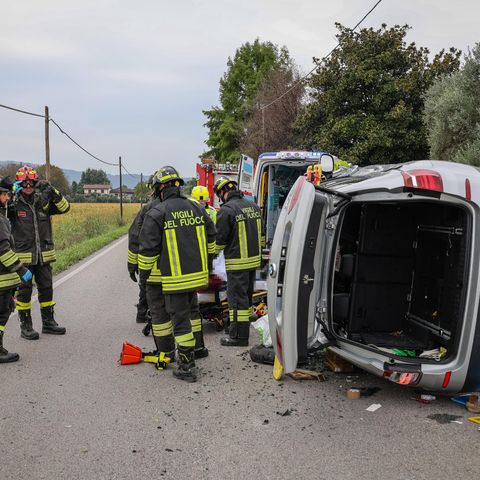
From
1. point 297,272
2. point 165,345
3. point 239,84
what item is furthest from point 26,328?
point 239,84

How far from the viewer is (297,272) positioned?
381 centimetres

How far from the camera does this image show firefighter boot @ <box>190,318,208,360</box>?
532cm

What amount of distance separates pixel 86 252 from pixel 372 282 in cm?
1192

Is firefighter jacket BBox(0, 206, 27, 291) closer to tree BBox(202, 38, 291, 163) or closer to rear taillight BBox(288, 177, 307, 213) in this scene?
rear taillight BBox(288, 177, 307, 213)

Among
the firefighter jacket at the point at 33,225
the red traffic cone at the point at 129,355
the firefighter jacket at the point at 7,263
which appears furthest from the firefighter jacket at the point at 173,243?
the firefighter jacket at the point at 33,225

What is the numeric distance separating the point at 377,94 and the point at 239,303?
523 inches

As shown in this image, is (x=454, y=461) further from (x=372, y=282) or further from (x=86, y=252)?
(x=86, y=252)

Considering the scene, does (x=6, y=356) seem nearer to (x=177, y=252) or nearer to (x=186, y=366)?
(x=186, y=366)

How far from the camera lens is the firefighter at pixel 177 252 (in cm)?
472

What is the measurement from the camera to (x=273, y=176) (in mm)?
9133

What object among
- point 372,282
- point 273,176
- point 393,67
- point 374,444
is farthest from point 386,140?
point 374,444

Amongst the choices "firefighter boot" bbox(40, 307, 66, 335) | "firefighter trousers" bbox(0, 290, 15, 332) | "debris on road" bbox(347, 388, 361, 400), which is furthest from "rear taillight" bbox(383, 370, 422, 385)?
"firefighter boot" bbox(40, 307, 66, 335)

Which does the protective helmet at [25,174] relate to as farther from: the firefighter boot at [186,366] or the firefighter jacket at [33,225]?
the firefighter boot at [186,366]

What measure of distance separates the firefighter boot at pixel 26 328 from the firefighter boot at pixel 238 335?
7.43 feet
